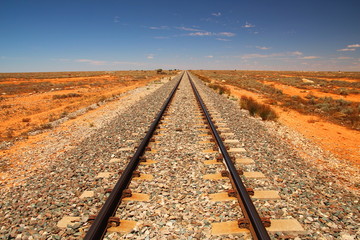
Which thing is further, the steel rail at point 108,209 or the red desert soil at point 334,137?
the red desert soil at point 334,137

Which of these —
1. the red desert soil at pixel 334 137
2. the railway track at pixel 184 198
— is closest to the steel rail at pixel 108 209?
the railway track at pixel 184 198

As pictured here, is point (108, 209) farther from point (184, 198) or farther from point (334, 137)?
point (334, 137)

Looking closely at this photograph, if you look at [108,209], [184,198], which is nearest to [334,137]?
[184,198]

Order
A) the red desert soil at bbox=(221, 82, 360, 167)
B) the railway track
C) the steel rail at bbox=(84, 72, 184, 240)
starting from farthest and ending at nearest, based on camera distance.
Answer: the red desert soil at bbox=(221, 82, 360, 167) → the railway track → the steel rail at bbox=(84, 72, 184, 240)

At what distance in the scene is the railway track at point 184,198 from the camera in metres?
2.91

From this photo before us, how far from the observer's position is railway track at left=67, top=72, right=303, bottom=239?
2908 millimetres

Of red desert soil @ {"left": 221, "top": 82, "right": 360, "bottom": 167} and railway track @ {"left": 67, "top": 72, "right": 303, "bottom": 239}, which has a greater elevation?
railway track @ {"left": 67, "top": 72, "right": 303, "bottom": 239}

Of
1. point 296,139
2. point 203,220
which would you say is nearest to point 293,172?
point 203,220

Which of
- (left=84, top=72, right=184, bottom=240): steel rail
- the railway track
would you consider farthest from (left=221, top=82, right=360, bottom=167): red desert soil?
(left=84, top=72, right=184, bottom=240): steel rail

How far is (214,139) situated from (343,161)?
3853 millimetres

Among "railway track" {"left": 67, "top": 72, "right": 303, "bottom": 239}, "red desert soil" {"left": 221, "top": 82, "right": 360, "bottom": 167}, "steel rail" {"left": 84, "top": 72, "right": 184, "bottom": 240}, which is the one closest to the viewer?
"steel rail" {"left": 84, "top": 72, "right": 184, "bottom": 240}

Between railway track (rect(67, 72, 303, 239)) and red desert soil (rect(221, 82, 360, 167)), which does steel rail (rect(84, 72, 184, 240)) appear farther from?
red desert soil (rect(221, 82, 360, 167))

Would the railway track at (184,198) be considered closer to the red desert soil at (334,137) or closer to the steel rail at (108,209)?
the steel rail at (108,209)

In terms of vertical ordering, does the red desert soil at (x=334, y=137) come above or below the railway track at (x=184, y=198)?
below
